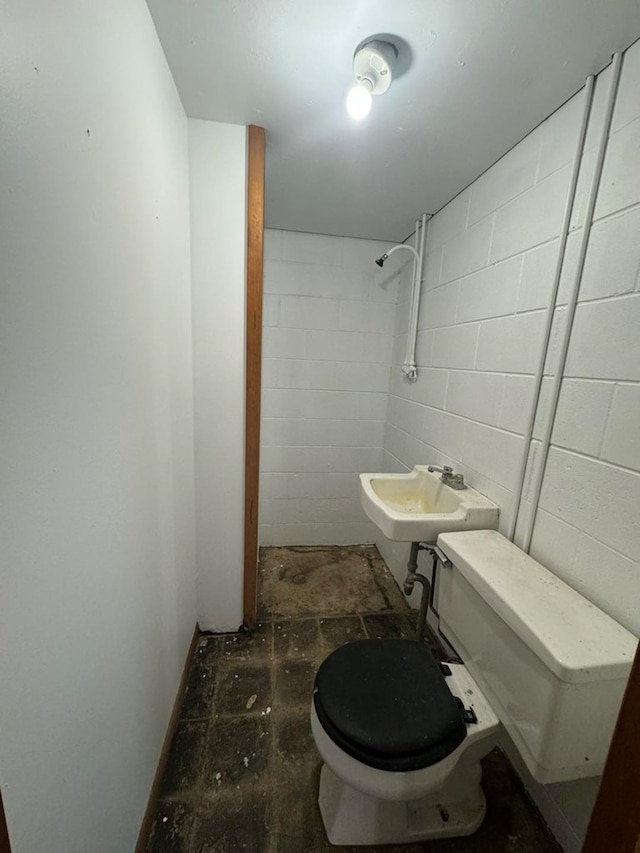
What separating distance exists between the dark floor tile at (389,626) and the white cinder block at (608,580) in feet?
3.32

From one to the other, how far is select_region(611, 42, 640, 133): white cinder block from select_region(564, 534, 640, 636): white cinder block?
1107 mm

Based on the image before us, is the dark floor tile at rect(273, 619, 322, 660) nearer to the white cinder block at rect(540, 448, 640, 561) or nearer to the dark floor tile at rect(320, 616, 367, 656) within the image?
the dark floor tile at rect(320, 616, 367, 656)

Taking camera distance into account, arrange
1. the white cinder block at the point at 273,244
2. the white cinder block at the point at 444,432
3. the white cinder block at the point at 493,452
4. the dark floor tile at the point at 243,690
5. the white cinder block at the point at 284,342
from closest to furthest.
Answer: the white cinder block at the point at 493,452 → the dark floor tile at the point at 243,690 → the white cinder block at the point at 444,432 → the white cinder block at the point at 273,244 → the white cinder block at the point at 284,342

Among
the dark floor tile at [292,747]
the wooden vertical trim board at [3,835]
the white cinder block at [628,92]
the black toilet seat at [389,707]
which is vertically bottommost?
the dark floor tile at [292,747]

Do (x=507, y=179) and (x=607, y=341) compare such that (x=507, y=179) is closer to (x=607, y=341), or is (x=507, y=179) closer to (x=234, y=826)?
(x=607, y=341)

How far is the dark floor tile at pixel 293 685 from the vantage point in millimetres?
1293

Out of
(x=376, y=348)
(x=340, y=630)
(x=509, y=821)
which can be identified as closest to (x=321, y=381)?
(x=376, y=348)

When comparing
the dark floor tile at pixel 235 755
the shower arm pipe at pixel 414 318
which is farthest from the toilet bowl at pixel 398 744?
the shower arm pipe at pixel 414 318

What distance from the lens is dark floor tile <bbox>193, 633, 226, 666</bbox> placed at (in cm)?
145

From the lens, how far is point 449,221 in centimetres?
160

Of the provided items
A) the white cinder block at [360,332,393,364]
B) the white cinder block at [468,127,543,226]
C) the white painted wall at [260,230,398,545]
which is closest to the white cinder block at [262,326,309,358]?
the white painted wall at [260,230,398,545]

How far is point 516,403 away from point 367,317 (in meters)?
1.32

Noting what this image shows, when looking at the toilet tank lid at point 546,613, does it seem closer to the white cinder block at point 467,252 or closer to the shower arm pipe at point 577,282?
the shower arm pipe at point 577,282

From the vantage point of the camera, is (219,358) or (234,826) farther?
(219,358)
